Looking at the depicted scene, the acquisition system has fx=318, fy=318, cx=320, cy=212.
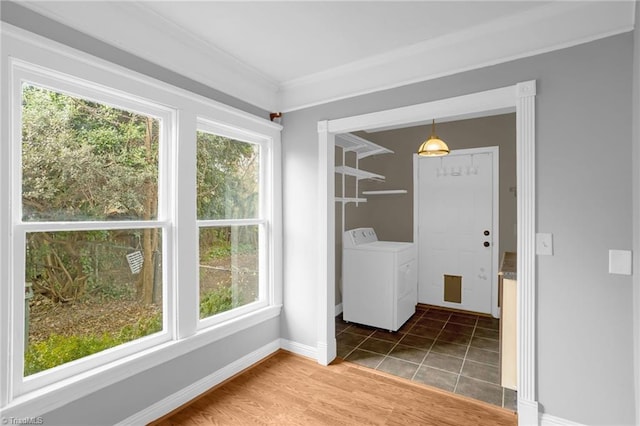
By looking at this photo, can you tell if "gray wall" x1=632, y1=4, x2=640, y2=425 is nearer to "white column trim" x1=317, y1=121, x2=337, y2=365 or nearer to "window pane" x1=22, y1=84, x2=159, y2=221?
"white column trim" x1=317, y1=121, x2=337, y2=365

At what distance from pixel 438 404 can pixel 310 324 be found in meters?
1.18

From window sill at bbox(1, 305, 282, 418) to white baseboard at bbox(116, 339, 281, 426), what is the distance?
0.85ft

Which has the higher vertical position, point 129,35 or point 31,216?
point 129,35

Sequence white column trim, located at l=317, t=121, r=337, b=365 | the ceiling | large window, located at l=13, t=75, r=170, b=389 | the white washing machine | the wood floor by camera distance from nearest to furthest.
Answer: large window, located at l=13, t=75, r=170, b=389, the ceiling, the wood floor, white column trim, located at l=317, t=121, r=337, b=365, the white washing machine

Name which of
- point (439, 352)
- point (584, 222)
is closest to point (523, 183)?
point (584, 222)

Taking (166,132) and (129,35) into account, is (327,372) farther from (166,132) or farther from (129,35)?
(129,35)

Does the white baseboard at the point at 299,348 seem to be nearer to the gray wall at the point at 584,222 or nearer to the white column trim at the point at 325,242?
the white column trim at the point at 325,242

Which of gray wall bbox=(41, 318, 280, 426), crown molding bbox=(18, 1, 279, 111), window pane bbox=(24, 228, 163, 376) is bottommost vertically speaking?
gray wall bbox=(41, 318, 280, 426)

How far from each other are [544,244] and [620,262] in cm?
35

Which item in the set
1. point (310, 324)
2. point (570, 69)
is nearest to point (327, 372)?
point (310, 324)

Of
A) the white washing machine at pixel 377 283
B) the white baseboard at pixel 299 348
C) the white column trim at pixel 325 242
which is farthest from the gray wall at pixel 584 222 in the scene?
the white baseboard at pixel 299 348

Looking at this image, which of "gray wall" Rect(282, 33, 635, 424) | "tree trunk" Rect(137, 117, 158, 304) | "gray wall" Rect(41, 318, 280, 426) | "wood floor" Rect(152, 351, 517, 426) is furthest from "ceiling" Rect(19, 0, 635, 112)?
"wood floor" Rect(152, 351, 517, 426)

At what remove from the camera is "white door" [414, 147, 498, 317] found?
13.3ft

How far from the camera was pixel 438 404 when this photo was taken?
220cm
